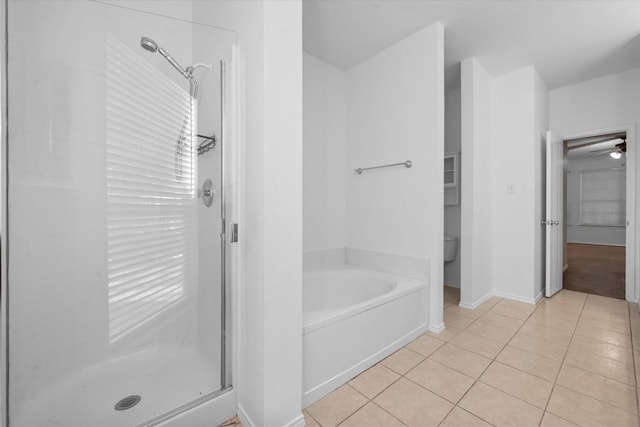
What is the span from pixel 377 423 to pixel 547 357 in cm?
131

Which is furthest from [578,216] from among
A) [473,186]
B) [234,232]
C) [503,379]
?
[234,232]

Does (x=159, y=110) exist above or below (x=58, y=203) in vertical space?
above

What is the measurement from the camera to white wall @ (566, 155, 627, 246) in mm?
6879

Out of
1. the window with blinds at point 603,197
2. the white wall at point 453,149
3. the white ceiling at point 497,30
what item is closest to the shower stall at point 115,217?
the white ceiling at point 497,30

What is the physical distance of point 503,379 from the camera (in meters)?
1.55

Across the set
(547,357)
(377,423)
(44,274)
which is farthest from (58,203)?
(547,357)

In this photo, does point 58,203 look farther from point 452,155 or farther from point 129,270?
point 452,155

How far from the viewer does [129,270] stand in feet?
4.05

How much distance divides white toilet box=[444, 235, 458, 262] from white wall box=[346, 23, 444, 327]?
1063 mm

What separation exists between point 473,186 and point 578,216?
23.7ft

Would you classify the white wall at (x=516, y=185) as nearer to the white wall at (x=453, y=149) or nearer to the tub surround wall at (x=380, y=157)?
the white wall at (x=453, y=149)

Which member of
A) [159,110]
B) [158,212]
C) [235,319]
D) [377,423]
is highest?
[159,110]

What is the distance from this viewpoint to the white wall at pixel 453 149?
334 centimetres

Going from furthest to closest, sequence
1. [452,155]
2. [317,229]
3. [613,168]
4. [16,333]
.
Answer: [613,168] → [452,155] → [317,229] → [16,333]
